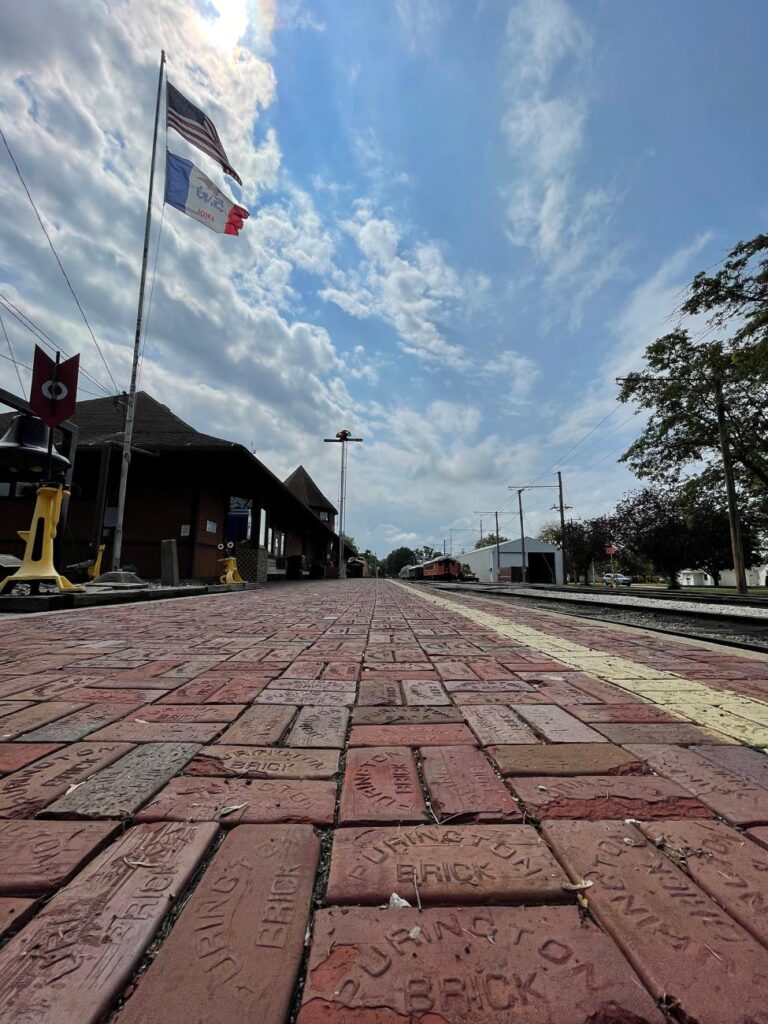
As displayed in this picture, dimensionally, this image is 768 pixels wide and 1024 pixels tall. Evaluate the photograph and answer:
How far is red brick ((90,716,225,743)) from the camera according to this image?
1604 millimetres

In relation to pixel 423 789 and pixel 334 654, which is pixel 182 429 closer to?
pixel 334 654

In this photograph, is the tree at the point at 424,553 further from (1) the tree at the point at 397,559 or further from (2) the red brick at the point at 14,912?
(2) the red brick at the point at 14,912

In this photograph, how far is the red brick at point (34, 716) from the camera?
1.67 metres

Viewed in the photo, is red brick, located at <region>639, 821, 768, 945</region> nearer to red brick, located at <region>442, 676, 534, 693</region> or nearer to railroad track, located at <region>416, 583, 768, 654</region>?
red brick, located at <region>442, 676, 534, 693</region>

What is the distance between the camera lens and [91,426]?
54.2 feet

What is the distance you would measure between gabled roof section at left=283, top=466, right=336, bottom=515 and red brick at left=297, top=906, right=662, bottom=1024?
4062 centimetres

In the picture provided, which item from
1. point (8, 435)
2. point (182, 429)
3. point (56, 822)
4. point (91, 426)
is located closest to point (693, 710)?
point (56, 822)

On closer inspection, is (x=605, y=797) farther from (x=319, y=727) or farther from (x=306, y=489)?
(x=306, y=489)

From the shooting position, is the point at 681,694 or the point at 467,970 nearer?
the point at 467,970

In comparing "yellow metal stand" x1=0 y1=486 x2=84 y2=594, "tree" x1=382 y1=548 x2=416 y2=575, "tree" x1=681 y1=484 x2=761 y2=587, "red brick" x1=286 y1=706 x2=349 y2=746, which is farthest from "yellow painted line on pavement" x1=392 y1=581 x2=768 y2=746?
"tree" x1=382 y1=548 x2=416 y2=575

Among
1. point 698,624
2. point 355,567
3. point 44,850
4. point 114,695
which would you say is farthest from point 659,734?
point 355,567

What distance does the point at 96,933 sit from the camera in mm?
761

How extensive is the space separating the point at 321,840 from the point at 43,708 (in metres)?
1.51

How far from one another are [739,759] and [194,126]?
1607 cm
